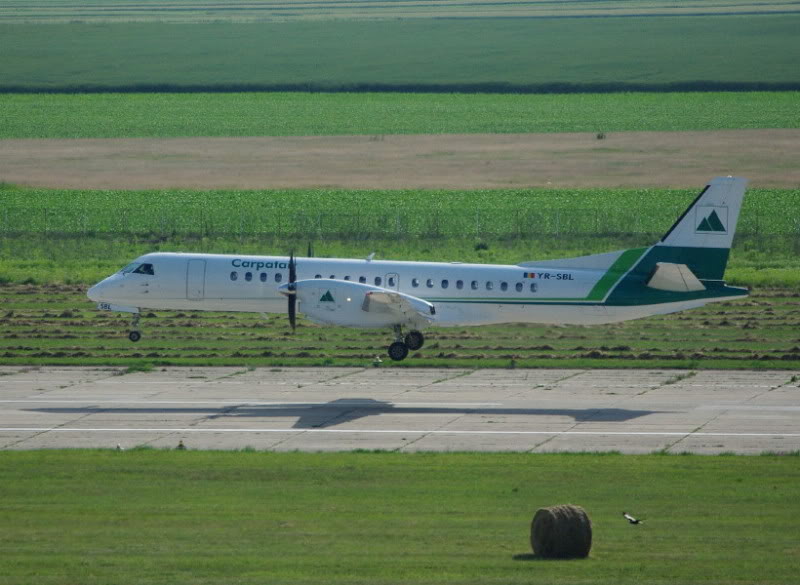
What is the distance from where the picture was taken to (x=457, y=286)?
41.3 meters

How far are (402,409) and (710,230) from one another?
11.0 meters

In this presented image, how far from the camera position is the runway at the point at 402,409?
105 feet

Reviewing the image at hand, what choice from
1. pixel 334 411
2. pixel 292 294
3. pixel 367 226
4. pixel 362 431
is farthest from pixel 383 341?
pixel 367 226

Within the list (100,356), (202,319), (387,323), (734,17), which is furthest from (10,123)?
(734,17)

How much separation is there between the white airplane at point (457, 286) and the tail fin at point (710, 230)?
3 centimetres

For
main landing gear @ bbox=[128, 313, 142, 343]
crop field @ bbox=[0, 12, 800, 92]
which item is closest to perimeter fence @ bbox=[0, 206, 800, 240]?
main landing gear @ bbox=[128, 313, 142, 343]

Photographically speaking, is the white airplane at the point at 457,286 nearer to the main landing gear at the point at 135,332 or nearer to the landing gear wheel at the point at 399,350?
the landing gear wheel at the point at 399,350

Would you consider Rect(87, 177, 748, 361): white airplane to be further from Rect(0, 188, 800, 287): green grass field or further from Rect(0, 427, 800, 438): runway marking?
Rect(0, 188, 800, 287): green grass field

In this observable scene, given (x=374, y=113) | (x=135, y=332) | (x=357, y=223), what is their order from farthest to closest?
(x=374, y=113), (x=357, y=223), (x=135, y=332)

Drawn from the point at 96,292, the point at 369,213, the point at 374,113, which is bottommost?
the point at 96,292

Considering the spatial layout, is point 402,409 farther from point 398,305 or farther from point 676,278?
point 676,278

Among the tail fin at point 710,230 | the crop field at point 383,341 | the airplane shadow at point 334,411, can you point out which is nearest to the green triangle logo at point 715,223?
the tail fin at point 710,230

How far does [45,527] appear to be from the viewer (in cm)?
2364

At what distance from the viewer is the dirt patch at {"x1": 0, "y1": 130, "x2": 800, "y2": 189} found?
94.9 metres
